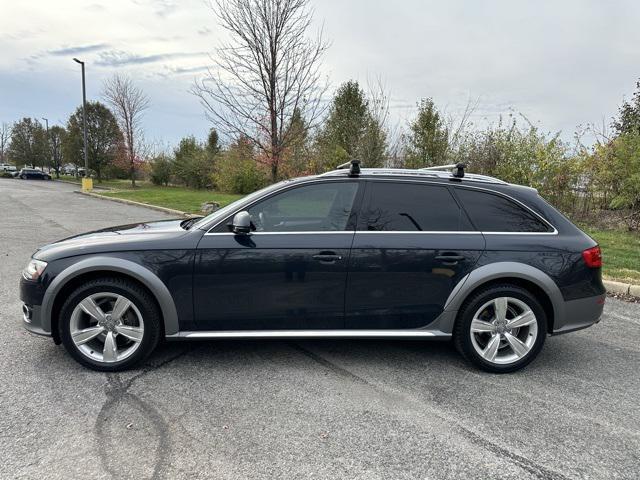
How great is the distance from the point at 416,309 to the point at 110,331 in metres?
2.48

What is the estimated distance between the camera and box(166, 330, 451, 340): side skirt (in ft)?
11.3

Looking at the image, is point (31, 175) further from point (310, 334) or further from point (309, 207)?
point (310, 334)

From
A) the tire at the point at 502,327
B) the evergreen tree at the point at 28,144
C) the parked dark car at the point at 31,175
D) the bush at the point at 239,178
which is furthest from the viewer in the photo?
the evergreen tree at the point at 28,144

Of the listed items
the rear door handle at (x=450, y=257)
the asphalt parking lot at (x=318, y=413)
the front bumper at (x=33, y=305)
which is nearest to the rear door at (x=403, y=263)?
the rear door handle at (x=450, y=257)

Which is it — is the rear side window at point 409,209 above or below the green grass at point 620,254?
above

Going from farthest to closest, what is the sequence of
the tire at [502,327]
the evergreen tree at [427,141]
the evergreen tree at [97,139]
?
the evergreen tree at [97,139] < the evergreen tree at [427,141] < the tire at [502,327]

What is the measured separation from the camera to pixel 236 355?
376 cm

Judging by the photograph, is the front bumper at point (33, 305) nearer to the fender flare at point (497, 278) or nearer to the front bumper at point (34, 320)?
the front bumper at point (34, 320)

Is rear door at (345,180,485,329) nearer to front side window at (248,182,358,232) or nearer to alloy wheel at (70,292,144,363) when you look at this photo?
front side window at (248,182,358,232)

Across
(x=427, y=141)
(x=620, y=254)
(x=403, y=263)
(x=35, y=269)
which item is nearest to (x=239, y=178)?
(x=427, y=141)

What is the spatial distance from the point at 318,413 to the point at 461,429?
0.95 meters

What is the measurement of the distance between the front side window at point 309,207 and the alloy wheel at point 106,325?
124 centimetres

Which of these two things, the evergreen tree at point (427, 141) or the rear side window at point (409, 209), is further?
the evergreen tree at point (427, 141)

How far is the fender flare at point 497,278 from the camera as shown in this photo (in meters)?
3.48
